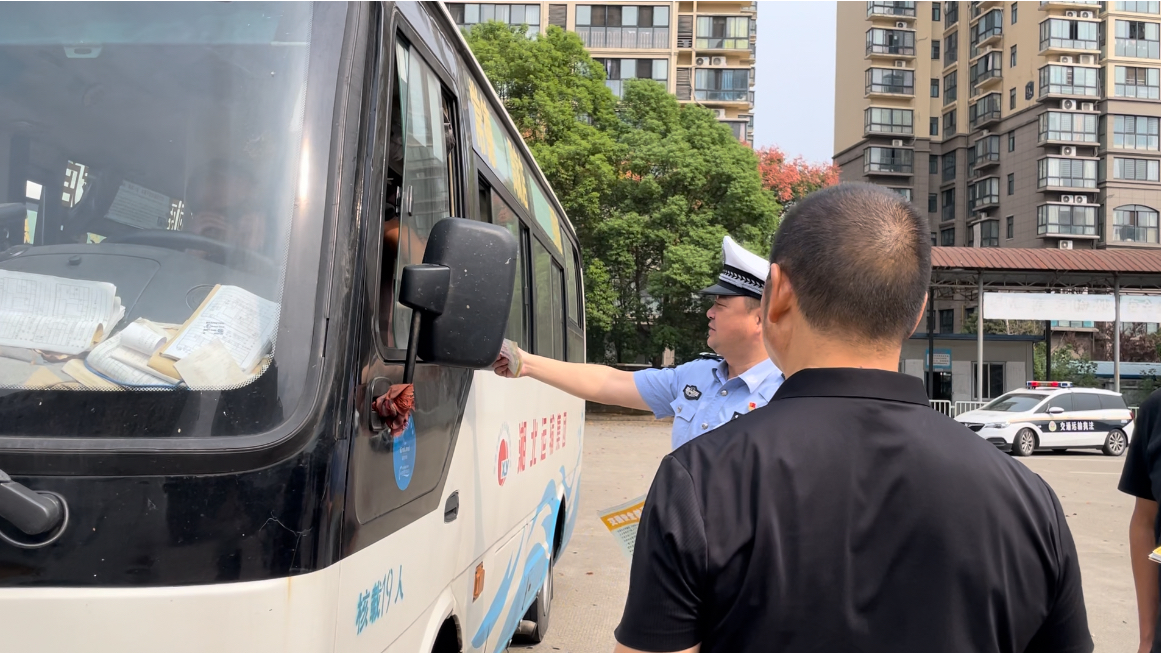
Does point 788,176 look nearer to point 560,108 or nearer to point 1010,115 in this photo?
point 560,108

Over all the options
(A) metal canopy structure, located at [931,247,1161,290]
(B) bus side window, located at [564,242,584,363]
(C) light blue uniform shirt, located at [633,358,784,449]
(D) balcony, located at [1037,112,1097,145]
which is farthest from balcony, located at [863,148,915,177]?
(C) light blue uniform shirt, located at [633,358,784,449]

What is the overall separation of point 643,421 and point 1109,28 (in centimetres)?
4371

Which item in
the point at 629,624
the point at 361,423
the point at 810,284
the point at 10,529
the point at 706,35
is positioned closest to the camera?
the point at 629,624

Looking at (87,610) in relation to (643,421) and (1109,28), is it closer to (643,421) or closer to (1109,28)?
(643,421)

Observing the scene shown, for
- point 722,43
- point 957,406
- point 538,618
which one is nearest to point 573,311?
point 538,618

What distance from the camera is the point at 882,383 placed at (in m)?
1.40

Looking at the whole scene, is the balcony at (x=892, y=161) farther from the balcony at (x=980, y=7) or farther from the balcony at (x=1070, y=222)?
the balcony at (x=1070, y=222)

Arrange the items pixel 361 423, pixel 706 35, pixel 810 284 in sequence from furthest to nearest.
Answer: pixel 706 35 → pixel 361 423 → pixel 810 284

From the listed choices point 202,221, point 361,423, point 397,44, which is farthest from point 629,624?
point 397,44

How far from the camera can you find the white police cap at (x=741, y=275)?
3289 millimetres

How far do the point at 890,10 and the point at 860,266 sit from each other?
68.2 m

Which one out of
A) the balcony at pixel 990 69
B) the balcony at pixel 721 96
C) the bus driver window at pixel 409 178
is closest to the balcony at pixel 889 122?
the balcony at pixel 990 69

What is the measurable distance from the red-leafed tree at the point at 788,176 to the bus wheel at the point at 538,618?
2784cm

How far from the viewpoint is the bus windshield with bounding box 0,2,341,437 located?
181 cm
